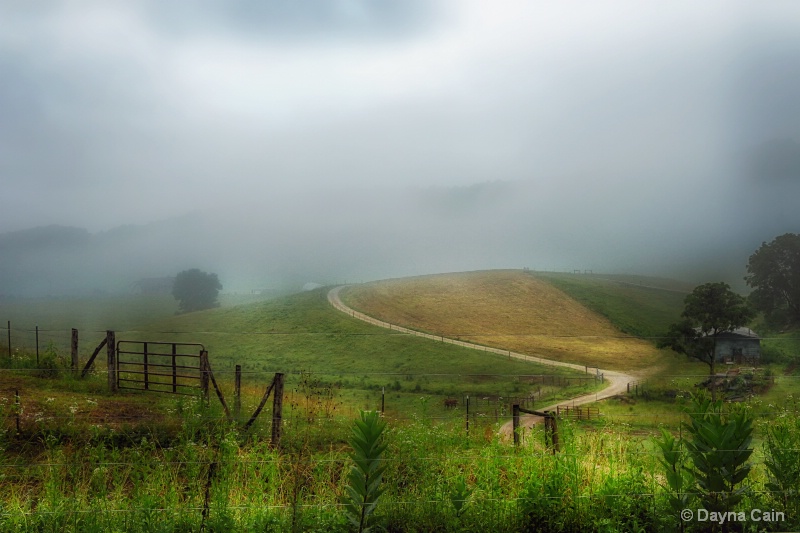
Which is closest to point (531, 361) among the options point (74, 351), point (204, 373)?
point (204, 373)

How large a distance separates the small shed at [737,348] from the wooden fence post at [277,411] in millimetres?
4683

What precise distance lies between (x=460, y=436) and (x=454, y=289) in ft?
8.52

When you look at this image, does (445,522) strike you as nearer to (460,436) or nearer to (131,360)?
(460,436)

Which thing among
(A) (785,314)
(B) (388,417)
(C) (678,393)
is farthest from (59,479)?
(A) (785,314)

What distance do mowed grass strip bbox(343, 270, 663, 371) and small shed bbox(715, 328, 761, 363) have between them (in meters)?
0.64

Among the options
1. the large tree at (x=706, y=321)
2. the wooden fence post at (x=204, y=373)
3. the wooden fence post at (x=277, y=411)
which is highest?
the large tree at (x=706, y=321)

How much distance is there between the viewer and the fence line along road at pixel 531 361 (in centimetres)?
553

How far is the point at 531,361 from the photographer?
5910 millimetres

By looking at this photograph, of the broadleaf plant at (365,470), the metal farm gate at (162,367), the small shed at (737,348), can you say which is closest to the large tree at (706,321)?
the small shed at (737,348)

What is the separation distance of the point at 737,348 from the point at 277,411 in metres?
5.00

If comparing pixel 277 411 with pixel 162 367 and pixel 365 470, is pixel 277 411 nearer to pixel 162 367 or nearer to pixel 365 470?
pixel 162 367

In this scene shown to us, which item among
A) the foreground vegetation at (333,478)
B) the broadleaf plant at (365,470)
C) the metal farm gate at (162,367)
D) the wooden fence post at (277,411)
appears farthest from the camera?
the metal farm gate at (162,367)

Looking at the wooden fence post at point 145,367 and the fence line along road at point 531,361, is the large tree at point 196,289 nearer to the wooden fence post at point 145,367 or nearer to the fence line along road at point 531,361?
the wooden fence post at point 145,367

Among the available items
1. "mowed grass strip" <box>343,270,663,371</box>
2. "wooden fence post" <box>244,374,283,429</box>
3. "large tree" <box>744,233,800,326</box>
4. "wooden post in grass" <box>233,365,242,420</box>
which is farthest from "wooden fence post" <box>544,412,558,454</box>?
"large tree" <box>744,233,800,326</box>
